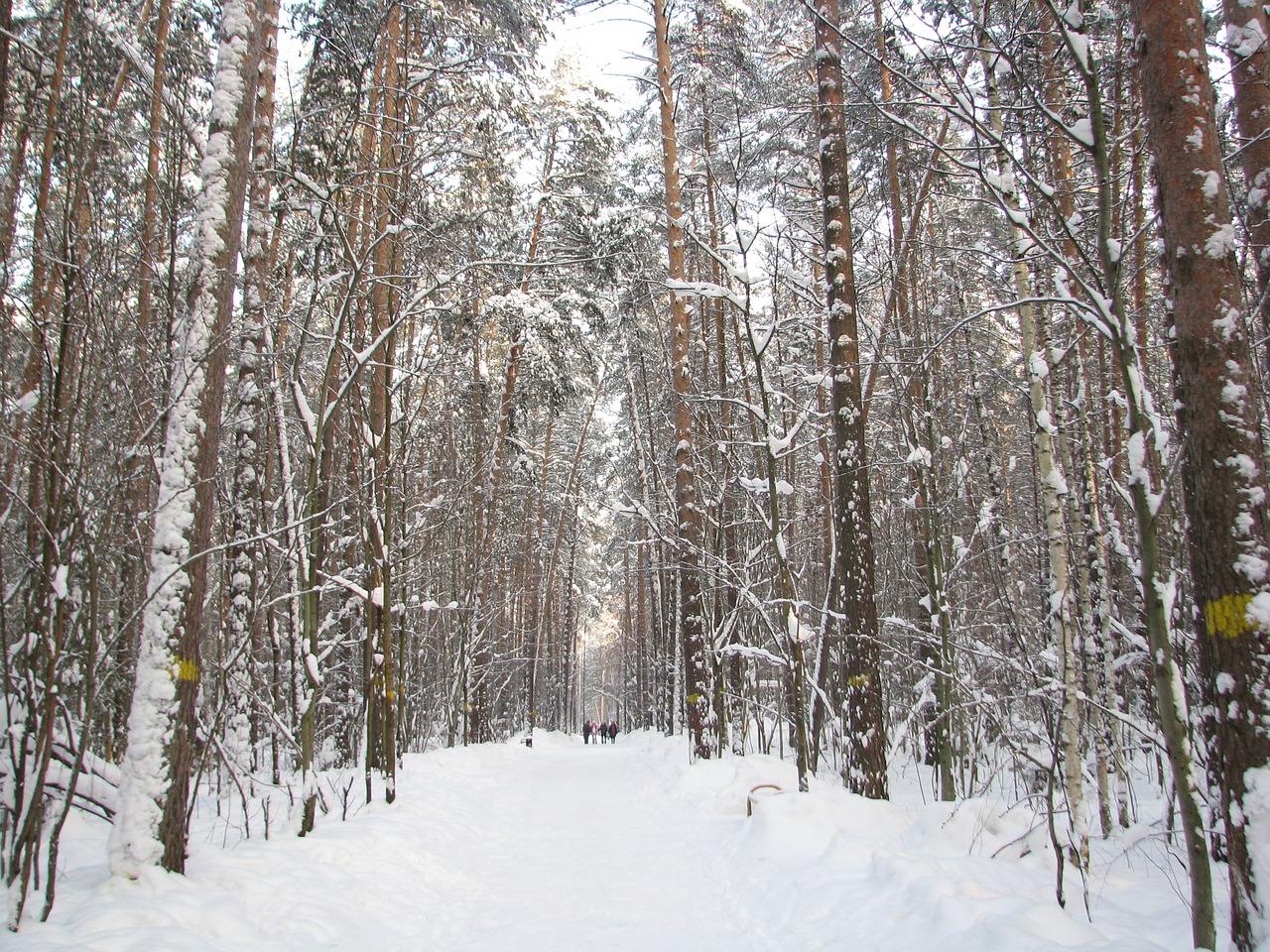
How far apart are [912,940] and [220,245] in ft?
18.2

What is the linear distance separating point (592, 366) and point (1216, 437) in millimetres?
15489

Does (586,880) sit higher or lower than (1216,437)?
lower

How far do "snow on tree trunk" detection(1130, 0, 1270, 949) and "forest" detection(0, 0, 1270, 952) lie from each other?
0.02m

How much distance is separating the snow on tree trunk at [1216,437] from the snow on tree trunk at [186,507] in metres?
4.70

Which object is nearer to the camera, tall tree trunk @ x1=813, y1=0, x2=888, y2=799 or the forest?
the forest

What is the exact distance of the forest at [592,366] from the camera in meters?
2.99

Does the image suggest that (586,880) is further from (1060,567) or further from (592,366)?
(592,366)

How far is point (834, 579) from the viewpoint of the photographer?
7574mm

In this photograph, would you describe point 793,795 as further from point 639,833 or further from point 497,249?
point 497,249

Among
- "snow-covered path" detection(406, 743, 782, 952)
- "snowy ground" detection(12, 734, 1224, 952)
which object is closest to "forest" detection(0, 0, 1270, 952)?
"snowy ground" detection(12, 734, 1224, 952)

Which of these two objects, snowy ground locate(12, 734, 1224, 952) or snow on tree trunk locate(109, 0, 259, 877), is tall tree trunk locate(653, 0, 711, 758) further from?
snow on tree trunk locate(109, 0, 259, 877)

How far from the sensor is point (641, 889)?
515 centimetres

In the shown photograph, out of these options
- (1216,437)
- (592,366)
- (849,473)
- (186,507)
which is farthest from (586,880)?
(592,366)

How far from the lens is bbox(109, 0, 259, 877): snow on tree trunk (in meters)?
3.74
